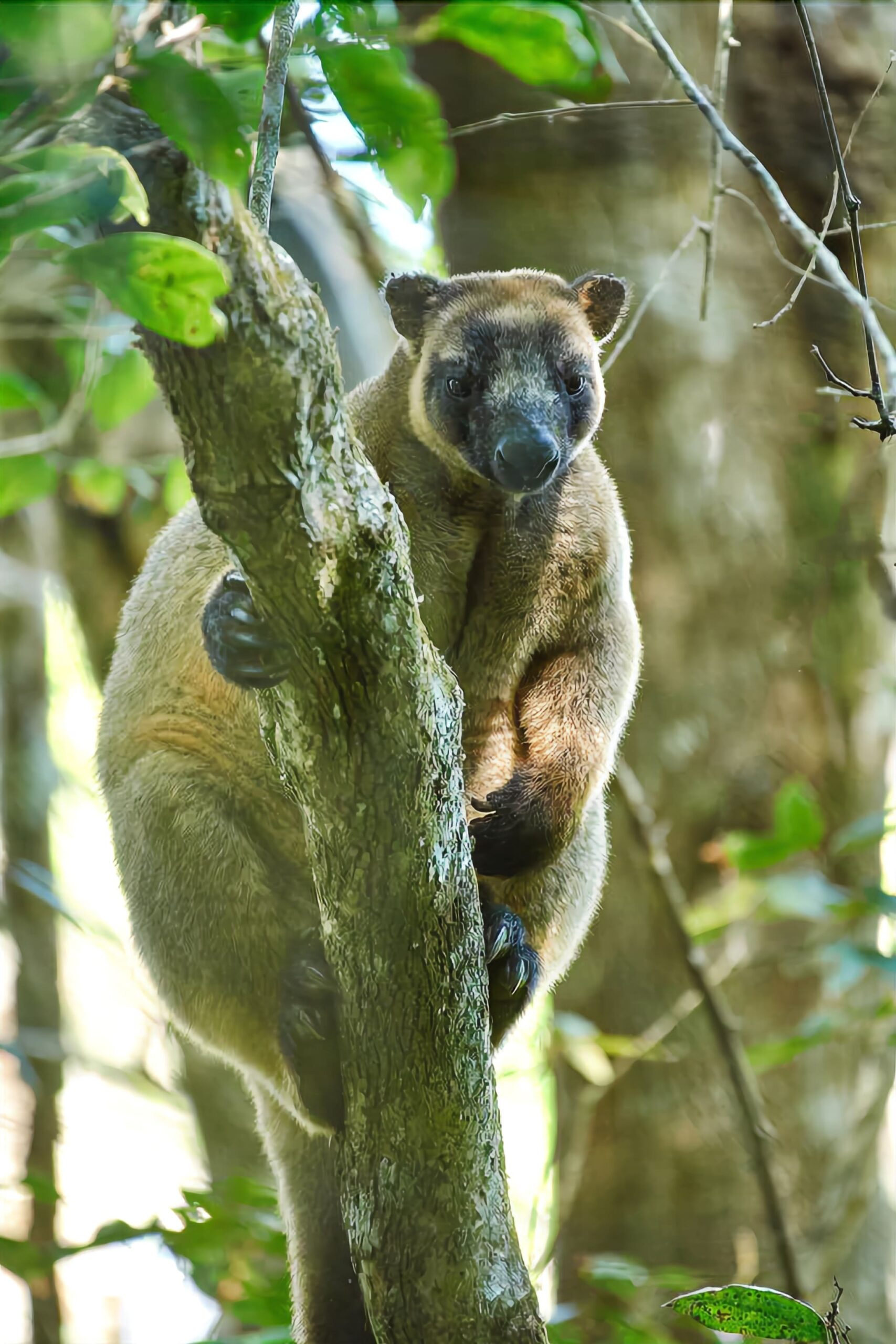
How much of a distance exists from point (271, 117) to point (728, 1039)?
196 inches

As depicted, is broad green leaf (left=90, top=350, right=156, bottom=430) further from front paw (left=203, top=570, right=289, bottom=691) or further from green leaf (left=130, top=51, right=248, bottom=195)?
green leaf (left=130, top=51, right=248, bottom=195)

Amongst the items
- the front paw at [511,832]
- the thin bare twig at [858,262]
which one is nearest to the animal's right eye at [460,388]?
the front paw at [511,832]

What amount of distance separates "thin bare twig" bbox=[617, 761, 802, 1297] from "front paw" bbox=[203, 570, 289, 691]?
3.34 metres

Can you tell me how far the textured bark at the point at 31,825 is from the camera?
8734mm

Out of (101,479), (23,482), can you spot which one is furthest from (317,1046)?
(101,479)

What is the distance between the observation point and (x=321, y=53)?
2.96m

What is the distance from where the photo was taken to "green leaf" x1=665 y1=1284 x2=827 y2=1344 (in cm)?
327

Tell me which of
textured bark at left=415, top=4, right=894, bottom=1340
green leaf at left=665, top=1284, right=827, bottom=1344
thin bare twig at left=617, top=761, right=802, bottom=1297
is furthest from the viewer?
textured bark at left=415, top=4, right=894, bottom=1340

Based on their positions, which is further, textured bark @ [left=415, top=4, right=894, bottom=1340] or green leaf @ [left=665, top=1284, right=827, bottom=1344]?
textured bark @ [left=415, top=4, right=894, bottom=1340]

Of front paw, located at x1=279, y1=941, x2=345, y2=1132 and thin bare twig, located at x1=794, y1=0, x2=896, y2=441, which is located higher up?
thin bare twig, located at x1=794, y1=0, x2=896, y2=441

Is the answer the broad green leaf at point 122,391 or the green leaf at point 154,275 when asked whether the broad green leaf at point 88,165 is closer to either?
the green leaf at point 154,275

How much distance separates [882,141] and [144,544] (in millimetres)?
5819

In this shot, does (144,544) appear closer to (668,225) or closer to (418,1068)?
(668,225)

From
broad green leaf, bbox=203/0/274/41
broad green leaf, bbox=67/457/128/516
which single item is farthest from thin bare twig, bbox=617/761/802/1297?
broad green leaf, bbox=203/0/274/41
